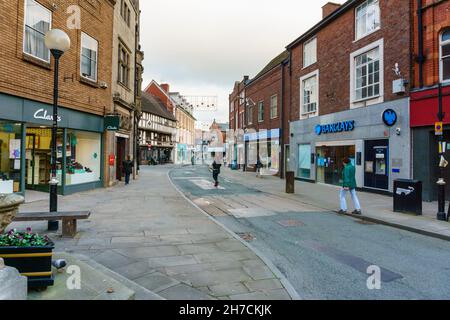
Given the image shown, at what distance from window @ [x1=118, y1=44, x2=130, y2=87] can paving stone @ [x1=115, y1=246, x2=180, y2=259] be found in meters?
14.2

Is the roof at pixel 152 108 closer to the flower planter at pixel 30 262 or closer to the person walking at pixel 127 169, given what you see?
Answer: the person walking at pixel 127 169

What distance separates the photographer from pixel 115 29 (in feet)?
A: 53.0

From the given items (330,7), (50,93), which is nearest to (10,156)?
(50,93)

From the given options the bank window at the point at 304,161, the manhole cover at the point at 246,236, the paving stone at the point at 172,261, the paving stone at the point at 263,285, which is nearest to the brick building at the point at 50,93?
the paving stone at the point at 172,261

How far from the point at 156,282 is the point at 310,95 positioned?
19041 mm

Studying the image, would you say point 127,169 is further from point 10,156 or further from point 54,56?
point 54,56

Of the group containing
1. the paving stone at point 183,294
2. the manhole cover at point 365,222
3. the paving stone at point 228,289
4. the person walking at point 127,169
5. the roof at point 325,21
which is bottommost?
the manhole cover at point 365,222

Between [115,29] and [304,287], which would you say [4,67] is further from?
[304,287]

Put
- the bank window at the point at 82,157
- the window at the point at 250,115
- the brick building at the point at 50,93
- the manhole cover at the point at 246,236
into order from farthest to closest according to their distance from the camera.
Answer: the window at the point at 250,115 → the bank window at the point at 82,157 → the brick building at the point at 50,93 → the manhole cover at the point at 246,236

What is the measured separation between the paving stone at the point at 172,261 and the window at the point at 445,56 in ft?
40.4

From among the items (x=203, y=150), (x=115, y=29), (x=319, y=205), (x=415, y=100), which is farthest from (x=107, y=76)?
(x=203, y=150)

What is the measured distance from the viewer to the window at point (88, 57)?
13.3m

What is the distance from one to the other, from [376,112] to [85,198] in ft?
45.1

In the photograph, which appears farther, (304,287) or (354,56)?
(354,56)
